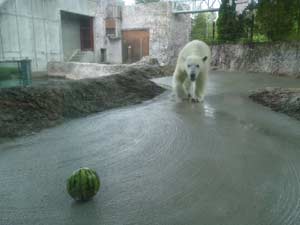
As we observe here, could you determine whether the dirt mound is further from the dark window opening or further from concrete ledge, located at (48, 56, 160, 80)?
the dark window opening

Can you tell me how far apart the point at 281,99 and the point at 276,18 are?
584 centimetres

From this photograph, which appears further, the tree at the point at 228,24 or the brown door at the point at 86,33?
the brown door at the point at 86,33

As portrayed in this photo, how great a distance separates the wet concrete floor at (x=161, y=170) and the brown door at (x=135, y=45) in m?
16.9

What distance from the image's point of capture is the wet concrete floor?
1438 millimetres

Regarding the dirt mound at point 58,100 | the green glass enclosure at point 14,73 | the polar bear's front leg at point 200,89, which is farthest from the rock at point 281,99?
the green glass enclosure at point 14,73

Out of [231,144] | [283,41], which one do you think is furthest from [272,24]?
[231,144]

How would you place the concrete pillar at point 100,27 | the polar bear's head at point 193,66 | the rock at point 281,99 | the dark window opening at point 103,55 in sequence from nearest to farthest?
the rock at point 281,99 → the polar bear's head at point 193,66 → the concrete pillar at point 100,27 → the dark window opening at point 103,55

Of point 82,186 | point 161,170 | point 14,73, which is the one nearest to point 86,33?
point 14,73

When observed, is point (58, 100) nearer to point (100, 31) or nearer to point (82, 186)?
point (82, 186)

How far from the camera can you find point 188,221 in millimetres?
1374

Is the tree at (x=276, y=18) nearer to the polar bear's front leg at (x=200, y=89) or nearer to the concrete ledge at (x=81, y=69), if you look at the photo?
the concrete ledge at (x=81, y=69)

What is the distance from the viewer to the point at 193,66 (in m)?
4.14

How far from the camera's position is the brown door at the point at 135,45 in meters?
19.7

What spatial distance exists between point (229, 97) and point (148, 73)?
9.76 feet
